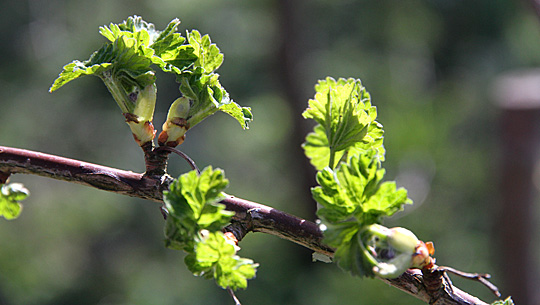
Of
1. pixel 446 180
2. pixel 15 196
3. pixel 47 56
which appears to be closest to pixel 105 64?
pixel 15 196

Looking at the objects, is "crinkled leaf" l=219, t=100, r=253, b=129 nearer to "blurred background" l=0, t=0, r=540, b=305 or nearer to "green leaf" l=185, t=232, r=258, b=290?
"green leaf" l=185, t=232, r=258, b=290

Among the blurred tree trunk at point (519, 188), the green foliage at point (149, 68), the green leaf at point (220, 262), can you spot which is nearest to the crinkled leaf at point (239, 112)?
the green foliage at point (149, 68)

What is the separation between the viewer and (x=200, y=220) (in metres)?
0.31

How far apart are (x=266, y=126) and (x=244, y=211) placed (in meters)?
2.45

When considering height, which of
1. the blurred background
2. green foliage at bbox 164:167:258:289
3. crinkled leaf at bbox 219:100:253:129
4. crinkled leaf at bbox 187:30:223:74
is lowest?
the blurred background

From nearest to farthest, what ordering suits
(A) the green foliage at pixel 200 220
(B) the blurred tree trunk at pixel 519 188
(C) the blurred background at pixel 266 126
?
(A) the green foliage at pixel 200 220
(B) the blurred tree trunk at pixel 519 188
(C) the blurred background at pixel 266 126

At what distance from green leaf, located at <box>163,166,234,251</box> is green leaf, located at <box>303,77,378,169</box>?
0.40 ft

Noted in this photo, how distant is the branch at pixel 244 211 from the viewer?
0.35 m

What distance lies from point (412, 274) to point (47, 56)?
10.4ft

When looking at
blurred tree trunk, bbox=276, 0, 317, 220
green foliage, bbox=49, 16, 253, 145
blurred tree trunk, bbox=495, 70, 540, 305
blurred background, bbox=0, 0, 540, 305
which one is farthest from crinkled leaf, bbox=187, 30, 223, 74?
blurred tree trunk, bbox=276, 0, 317, 220

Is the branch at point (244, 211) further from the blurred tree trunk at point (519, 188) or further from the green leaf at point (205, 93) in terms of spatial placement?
the blurred tree trunk at point (519, 188)

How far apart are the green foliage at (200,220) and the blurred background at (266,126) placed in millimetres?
1769

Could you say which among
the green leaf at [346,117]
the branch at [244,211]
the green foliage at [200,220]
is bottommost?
the branch at [244,211]

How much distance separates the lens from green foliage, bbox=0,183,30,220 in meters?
0.44
